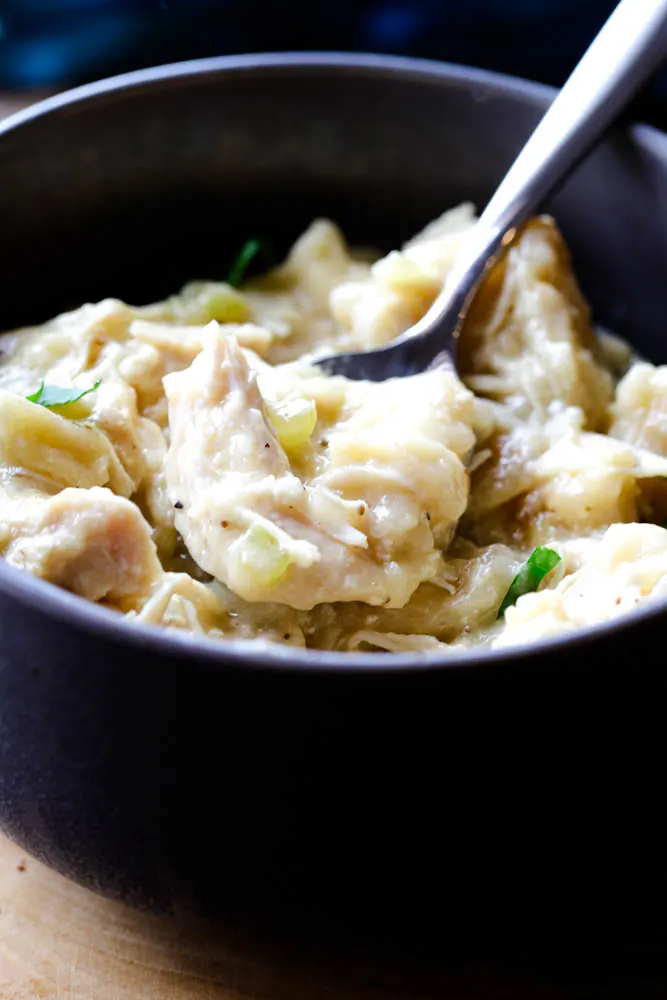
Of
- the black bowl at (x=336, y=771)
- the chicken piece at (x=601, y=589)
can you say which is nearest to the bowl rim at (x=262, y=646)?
the black bowl at (x=336, y=771)

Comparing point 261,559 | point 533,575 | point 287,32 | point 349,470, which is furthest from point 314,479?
point 287,32

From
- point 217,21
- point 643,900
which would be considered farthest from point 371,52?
point 643,900

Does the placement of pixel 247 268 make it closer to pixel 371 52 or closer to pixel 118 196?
pixel 118 196

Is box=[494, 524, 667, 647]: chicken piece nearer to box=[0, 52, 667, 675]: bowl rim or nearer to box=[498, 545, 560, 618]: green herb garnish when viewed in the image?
box=[498, 545, 560, 618]: green herb garnish

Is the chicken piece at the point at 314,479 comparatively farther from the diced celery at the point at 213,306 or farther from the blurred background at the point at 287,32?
the blurred background at the point at 287,32

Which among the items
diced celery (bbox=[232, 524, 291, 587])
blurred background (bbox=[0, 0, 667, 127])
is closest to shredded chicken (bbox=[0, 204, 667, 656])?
diced celery (bbox=[232, 524, 291, 587])
